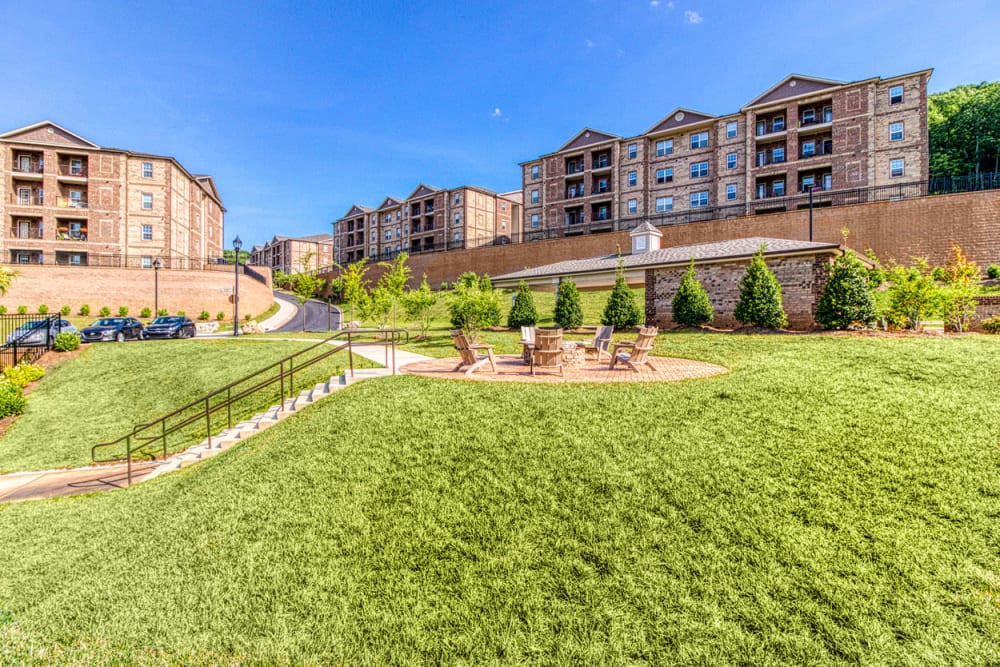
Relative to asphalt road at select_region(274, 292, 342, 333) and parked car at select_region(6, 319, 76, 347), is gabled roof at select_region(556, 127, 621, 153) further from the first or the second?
parked car at select_region(6, 319, 76, 347)

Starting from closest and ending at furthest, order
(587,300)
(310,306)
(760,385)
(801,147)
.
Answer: (760,385) < (587,300) < (801,147) < (310,306)

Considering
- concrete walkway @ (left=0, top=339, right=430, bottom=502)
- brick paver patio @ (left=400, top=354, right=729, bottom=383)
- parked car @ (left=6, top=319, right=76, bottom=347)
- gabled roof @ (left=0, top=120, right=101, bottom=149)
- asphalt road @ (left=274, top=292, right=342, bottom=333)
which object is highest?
gabled roof @ (left=0, top=120, right=101, bottom=149)

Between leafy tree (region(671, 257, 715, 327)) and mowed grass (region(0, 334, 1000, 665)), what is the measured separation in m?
9.16

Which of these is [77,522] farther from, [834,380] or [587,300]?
[587,300]

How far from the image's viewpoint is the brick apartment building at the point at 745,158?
32219 mm

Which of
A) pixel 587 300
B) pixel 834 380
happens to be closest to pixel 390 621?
pixel 834 380

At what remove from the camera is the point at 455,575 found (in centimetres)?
438

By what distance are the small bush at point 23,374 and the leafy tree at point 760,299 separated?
24.3 metres

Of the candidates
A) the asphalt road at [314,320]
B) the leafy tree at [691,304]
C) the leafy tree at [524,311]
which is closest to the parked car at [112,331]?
the asphalt road at [314,320]

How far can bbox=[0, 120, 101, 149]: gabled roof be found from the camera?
125 ft

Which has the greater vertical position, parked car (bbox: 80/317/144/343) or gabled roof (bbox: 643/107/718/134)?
gabled roof (bbox: 643/107/718/134)

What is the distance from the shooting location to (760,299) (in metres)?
14.9

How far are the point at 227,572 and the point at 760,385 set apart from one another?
26.9ft

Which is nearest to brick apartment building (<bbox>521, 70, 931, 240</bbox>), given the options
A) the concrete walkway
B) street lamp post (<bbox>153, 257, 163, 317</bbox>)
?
the concrete walkway
